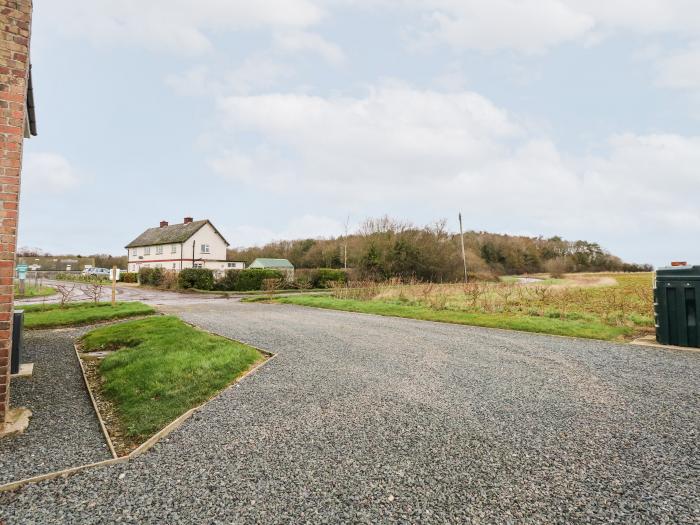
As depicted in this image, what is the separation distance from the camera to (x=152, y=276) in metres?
32.5

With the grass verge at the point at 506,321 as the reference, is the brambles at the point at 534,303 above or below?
above

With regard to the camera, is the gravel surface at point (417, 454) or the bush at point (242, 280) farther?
the bush at point (242, 280)

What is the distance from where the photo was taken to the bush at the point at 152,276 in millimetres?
31416

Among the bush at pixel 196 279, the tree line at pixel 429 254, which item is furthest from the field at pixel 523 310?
the tree line at pixel 429 254

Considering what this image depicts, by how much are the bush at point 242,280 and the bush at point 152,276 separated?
5.49 meters

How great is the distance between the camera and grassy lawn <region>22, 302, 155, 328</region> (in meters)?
11.1

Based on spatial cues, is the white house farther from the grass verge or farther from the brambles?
the grass verge

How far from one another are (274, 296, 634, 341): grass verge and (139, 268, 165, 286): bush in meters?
21.1

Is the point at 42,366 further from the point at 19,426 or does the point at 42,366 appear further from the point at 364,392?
the point at 364,392

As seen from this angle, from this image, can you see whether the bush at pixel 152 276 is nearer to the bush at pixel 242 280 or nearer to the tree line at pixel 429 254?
the bush at pixel 242 280

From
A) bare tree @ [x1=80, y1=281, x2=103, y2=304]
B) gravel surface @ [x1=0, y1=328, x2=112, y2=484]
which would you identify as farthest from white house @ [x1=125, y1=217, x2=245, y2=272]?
gravel surface @ [x1=0, y1=328, x2=112, y2=484]

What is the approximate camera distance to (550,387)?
5.27 m

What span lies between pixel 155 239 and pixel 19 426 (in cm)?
4909

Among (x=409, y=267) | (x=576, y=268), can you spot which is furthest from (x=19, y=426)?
(x=576, y=268)
